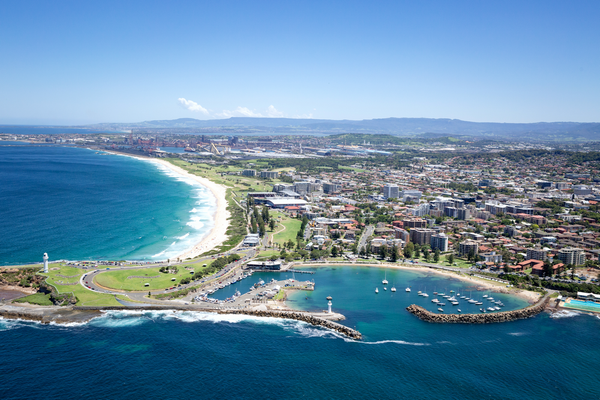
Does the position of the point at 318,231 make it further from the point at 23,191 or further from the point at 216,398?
the point at 23,191

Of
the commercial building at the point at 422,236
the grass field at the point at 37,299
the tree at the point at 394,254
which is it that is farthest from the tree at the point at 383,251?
the grass field at the point at 37,299

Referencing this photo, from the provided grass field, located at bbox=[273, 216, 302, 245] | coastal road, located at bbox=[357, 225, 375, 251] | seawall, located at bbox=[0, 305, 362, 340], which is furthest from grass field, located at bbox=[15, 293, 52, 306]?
coastal road, located at bbox=[357, 225, 375, 251]

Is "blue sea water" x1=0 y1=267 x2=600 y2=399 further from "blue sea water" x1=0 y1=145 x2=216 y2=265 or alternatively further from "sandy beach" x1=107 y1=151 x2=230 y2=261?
"blue sea water" x1=0 y1=145 x2=216 y2=265

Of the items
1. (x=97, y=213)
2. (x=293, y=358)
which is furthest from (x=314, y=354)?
(x=97, y=213)

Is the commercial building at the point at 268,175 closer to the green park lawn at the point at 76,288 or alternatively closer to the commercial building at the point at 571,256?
the green park lawn at the point at 76,288

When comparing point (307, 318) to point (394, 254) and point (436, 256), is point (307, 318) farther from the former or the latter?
point (436, 256)

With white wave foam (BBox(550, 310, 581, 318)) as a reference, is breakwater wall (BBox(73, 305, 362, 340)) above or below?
above
